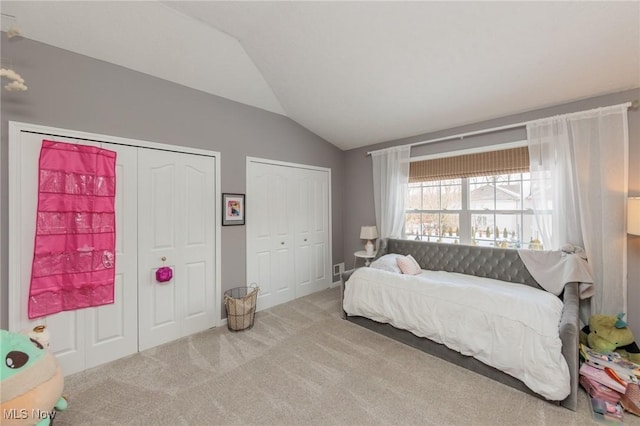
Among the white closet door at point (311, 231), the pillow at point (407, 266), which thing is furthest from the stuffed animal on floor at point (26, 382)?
the pillow at point (407, 266)

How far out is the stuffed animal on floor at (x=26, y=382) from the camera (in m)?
1.25

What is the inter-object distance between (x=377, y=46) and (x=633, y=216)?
8.36 feet

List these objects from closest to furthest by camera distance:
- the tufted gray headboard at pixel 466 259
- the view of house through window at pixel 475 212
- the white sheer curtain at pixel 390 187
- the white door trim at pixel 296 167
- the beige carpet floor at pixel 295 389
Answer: the beige carpet floor at pixel 295 389
the tufted gray headboard at pixel 466 259
the view of house through window at pixel 475 212
the white door trim at pixel 296 167
the white sheer curtain at pixel 390 187

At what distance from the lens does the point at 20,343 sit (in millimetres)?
1426

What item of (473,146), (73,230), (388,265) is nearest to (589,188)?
(473,146)

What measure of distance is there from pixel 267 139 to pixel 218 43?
1.26m

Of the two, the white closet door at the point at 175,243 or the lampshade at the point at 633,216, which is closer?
the lampshade at the point at 633,216

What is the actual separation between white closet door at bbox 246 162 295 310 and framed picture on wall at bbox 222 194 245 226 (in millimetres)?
115

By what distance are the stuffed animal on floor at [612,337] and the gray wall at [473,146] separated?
33 centimetres

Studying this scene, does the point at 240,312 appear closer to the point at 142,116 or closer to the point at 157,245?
the point at 157,245

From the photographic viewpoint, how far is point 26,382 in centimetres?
132

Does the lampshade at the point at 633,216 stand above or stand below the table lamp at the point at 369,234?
above

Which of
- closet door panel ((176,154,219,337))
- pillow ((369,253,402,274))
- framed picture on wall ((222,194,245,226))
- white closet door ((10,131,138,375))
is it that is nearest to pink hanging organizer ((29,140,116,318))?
white closet door ((10,131,138,375))

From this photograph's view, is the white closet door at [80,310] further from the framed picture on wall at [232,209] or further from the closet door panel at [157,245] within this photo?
the framed picture on wall at [232,209]
